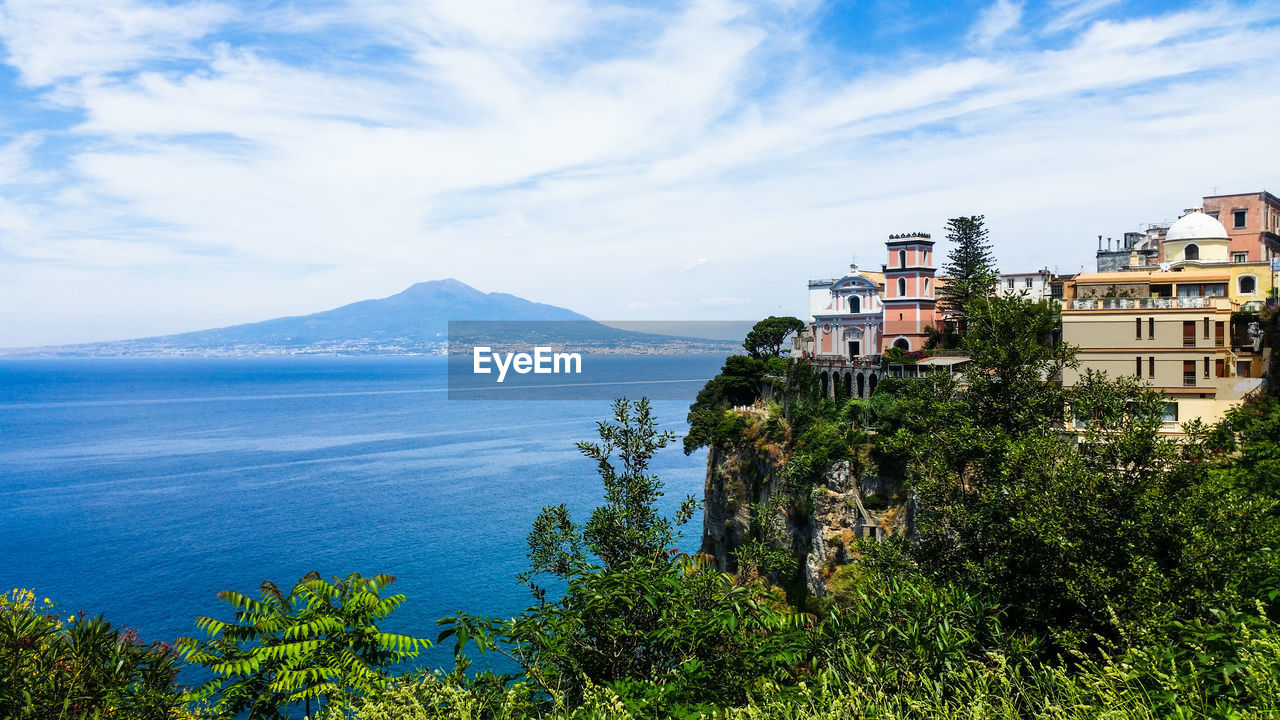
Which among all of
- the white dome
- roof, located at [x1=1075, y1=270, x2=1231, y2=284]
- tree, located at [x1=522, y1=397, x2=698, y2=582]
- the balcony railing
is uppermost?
the white dome

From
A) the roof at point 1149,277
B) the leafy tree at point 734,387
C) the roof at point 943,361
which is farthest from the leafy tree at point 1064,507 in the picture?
the leafy tree at point 734,387

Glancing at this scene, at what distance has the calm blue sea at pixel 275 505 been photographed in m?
48.2

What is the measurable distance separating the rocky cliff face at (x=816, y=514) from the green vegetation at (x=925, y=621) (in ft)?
63.5

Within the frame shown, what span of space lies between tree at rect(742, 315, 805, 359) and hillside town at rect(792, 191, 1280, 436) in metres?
1.63

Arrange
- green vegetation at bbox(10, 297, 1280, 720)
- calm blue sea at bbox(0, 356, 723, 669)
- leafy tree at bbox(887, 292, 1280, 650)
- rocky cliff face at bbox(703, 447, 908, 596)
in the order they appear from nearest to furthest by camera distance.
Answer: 1. green vegetation at bbox(10, 297, 1280, 720)
2. leafy tree at bbox(887, 292, 1280, 650)
3. rocky cliff face at bbox(703, 447, 908, 596)
4. calm blue sea at bbox(0, 356, 723, 669)

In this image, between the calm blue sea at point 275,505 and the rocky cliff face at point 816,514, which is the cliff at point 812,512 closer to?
the rocky cliff face at point 816,514

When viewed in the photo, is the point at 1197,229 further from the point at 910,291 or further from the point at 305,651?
the point at 305,651

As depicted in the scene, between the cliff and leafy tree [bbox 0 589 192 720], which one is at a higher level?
leafy tree [bbox 0 589 192 720]

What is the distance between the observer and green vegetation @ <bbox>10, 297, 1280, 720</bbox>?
1038cm

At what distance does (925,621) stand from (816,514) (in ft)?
88.1

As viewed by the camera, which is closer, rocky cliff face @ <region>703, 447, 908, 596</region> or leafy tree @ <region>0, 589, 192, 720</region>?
leafy tree @ <region>0, 589, 192, 720</region>

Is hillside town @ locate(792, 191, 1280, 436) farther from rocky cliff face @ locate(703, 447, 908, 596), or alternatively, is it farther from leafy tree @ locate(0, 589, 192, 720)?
leafy tree @ locate(0, 589, 192, 720)

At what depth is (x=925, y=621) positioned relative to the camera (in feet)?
42.6

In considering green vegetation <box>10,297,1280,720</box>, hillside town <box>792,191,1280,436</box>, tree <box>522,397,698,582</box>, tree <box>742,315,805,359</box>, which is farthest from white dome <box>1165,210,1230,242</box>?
tree <box>522,397,698,582</box>
